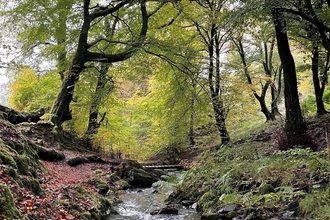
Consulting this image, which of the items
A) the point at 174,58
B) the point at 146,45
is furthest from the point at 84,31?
the point at 174,58

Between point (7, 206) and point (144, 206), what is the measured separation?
543cm

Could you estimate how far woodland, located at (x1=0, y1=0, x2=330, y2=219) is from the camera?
6.17 meters

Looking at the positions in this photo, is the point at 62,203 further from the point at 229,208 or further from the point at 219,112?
the point at 219,112

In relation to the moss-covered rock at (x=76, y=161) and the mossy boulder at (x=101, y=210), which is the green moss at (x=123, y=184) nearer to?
the moss-covered rock at (x=76, y=161)

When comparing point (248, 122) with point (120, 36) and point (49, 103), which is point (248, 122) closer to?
point (120, 36)

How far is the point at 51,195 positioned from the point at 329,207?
4.97 metres

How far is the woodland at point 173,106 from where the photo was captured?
617 cm

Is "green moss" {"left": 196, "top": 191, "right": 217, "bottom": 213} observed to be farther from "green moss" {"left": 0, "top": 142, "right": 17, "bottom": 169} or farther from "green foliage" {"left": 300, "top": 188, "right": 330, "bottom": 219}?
"green moss" {"left": 0, "top": 142, "right": 17, "bottom": 169}

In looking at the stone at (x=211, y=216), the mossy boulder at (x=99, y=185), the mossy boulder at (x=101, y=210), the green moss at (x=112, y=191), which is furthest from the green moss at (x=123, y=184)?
the stone at (x=211, y=216)

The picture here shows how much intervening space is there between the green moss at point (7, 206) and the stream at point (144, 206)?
12.0 feet

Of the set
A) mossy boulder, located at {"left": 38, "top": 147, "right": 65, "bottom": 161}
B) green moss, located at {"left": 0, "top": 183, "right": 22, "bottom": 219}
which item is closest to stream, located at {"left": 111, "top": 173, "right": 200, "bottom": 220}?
mossy boulder, located at {"left": 38, "top": 147, "right": 65, "bottom": 161}

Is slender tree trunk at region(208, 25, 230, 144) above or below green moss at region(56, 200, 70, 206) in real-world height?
above

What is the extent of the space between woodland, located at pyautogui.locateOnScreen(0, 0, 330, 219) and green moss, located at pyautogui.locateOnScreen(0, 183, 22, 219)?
0.07 feet

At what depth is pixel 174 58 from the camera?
1303 cm
